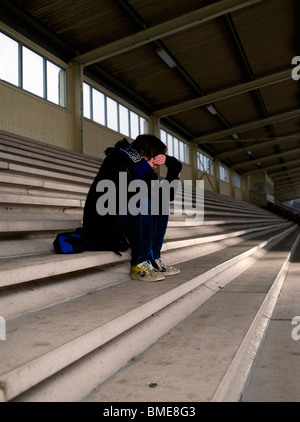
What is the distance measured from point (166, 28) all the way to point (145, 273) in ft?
24.5

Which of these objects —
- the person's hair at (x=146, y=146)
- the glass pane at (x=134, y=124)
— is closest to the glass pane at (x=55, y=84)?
the glass pane at (x=134, y=124)

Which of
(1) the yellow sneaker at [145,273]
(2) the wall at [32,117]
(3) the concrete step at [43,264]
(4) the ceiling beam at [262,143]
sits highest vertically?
(4) the ceiling beam at [262,143]

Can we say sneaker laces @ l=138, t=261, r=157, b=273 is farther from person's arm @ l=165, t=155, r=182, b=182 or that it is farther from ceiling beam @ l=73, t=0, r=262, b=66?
ceiling beam @ l=73, t=0, r=262, b=66

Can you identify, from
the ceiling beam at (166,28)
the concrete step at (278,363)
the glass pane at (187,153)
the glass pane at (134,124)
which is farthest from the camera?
the glass pane at (187,153)

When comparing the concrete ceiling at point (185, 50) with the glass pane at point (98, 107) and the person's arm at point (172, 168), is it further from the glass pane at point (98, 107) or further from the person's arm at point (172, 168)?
the person's arm at point (172, 168)

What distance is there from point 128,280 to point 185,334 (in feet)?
2.05

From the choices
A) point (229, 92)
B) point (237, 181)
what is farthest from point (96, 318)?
point (237, 181)

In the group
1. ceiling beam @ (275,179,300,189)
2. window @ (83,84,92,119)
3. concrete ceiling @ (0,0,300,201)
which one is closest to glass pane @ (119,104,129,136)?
concrete ceiling @ (0,0,300,201)

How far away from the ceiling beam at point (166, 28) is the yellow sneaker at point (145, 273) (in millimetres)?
7333

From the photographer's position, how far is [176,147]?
1563cm

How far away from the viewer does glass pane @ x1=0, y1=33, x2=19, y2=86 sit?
23.4ft

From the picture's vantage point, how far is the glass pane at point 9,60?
7.14 metres

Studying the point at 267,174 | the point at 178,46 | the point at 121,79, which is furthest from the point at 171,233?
the point at 267,174

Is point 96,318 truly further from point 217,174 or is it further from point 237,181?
point 237,181
